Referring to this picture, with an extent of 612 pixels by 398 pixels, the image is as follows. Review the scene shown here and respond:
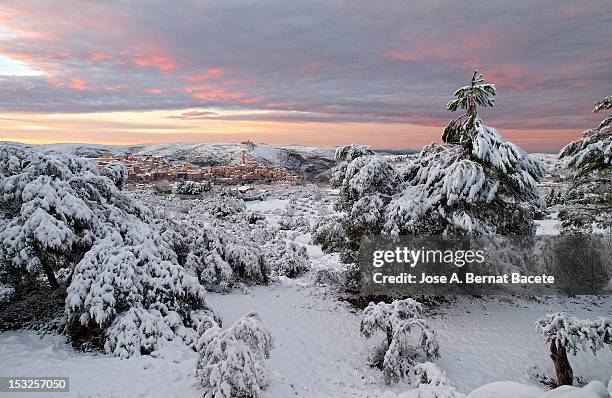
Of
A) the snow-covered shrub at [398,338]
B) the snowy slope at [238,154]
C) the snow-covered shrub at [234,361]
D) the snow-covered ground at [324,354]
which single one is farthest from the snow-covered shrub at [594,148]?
the snowy slope at [238,154]

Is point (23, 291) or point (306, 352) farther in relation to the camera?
point (23, 291)

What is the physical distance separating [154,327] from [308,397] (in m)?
4.13

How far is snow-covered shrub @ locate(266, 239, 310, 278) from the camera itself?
19641 millimetres

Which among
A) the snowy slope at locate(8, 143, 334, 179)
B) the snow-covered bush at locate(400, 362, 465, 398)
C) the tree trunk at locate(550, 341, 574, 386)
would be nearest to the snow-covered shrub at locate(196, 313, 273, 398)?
the snow-covered bush at locate(400, 362, 465, 398)

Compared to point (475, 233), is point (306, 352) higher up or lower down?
lower down

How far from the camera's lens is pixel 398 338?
9641 mm

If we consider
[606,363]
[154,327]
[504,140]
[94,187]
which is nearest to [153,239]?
[94,187]

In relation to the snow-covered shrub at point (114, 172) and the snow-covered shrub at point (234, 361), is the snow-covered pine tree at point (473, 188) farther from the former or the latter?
the snow-covered shrub at point (114, 172)

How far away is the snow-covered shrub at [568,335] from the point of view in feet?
28.8

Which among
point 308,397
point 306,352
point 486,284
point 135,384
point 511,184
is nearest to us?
point 135,384

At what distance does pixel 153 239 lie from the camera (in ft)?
40.2

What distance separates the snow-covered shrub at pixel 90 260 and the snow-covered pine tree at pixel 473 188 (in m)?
7.79

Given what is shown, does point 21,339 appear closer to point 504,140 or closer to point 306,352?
point 306,352

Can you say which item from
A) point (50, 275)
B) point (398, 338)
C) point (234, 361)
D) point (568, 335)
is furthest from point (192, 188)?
point (568, 335)
